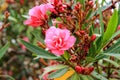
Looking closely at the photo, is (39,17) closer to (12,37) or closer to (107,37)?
(107,37)

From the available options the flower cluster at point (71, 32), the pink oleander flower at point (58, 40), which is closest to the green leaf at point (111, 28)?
the flower cluster at point (71, 32)

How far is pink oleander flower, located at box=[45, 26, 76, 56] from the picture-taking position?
4.30 feet

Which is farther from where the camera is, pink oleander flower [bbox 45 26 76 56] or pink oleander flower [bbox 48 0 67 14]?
pink oleander flower [bbox 48 0 67 14]

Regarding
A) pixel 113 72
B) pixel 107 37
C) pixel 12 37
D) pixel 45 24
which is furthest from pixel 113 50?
pixel 12 37

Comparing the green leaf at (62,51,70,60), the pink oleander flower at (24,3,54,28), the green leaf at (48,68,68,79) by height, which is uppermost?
the pink oleander flower at (24,3,54,28)

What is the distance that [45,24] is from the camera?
4.73ft

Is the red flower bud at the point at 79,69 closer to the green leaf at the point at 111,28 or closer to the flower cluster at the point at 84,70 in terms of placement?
the flower cluster at the point at 84,70

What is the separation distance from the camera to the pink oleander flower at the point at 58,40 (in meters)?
1.31

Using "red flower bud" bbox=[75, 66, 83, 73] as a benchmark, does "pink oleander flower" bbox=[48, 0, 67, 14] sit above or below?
above

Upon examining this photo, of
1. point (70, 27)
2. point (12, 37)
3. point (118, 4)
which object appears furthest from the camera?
point (12, 37)

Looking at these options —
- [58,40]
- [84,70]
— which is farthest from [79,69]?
[58,40]

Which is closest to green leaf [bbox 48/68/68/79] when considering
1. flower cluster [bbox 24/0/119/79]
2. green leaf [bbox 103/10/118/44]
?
flower cluster [bbox 24/0/119/79]

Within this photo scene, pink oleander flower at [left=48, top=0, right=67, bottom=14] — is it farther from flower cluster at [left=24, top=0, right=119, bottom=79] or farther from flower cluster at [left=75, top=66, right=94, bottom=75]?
flower cluster at [left=75, top=66, right=94, bottom=75]

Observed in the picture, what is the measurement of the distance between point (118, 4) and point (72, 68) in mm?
404
